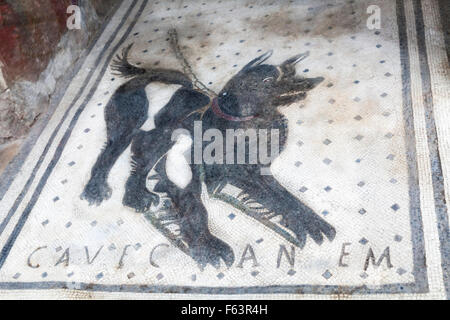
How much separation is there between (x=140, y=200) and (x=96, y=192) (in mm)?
416

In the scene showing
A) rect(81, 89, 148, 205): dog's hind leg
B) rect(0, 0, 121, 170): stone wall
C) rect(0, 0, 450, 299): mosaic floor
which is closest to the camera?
rect(0, 0, 450, 299): mosaic floor

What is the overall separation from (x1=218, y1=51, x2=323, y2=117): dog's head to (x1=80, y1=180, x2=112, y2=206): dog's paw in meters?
1.25

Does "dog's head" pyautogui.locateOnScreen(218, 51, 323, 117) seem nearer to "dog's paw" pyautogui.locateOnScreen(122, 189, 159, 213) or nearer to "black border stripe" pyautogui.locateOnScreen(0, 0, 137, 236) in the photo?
"dog's paw" pyautogui.locateOnScreen(122, 189, 159, 213)

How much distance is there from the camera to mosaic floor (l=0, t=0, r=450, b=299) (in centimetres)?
381

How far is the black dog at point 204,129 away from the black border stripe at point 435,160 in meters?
0.72

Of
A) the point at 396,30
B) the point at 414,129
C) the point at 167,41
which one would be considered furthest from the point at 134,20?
the point at 414,129

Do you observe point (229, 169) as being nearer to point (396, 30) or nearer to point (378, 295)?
point (378, 295)

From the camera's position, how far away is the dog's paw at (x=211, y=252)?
158 inches

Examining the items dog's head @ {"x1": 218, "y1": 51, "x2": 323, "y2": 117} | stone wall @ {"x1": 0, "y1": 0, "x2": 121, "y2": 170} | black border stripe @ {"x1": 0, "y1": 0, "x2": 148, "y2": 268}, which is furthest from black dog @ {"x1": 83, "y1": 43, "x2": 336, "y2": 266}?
stone wall @ {"x1": 0, "y1": 0, "x2": 121, "y2": 170}

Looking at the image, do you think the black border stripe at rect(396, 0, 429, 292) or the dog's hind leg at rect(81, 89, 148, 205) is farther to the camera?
the dog's hind leg at rect(81, 89, 148, 205)

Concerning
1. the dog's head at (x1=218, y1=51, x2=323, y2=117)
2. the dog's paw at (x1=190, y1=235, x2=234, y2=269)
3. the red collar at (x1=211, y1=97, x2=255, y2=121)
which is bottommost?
the dog's paw at (x1=190, y1=235, x2=234, y2=269)

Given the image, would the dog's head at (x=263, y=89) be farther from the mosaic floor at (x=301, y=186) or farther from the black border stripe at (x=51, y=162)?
the black border stripe at (x=51, y=162)

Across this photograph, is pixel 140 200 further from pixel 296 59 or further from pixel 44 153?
pixel 296 59
